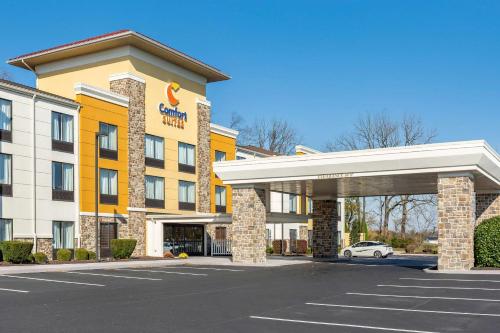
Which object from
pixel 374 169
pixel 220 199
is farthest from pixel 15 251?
pixel 220 199

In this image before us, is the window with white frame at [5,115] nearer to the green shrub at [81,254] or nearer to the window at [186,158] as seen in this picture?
the green shrub at [81,254]

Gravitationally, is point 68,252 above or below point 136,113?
below

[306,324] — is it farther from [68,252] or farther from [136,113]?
[136,113]

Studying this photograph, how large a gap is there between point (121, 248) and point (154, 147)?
9398mm

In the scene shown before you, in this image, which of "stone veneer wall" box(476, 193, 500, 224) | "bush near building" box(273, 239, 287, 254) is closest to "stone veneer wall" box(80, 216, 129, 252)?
"bush near building" box(273, 239, 287, 254)

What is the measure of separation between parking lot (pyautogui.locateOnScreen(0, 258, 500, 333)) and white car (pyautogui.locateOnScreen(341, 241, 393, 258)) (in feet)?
77.2

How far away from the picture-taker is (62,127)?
1393 inches

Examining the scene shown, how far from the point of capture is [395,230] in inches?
3103

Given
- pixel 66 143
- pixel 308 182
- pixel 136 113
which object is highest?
pixel 136 113

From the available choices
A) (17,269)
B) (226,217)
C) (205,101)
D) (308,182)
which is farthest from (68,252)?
(205,101)

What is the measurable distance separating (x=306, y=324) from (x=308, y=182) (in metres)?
19.5

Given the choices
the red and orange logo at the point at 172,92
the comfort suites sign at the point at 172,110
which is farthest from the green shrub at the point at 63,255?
the red and orange logo at the point at 172,92

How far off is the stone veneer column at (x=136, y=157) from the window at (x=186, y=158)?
4.58 m

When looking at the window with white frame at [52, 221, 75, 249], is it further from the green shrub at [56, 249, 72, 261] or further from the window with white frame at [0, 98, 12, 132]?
the window with white frame at [0, 98, 12, 132]
